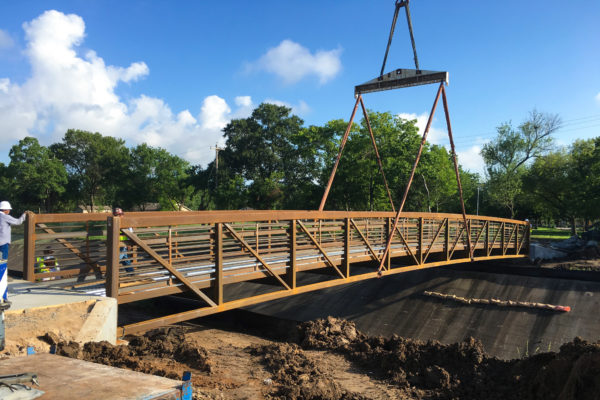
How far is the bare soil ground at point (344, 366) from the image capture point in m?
6.15

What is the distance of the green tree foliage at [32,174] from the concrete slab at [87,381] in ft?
205

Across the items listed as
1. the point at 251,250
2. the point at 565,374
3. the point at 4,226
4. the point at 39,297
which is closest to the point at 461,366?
the point at 565,374

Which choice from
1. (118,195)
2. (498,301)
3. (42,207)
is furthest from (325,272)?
(42,207)

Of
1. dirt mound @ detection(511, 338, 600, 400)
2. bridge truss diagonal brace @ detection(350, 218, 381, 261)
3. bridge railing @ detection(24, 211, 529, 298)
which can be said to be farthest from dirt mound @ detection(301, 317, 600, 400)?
bridge truss diagonal brace @ detection(350, 218, 381, 261)

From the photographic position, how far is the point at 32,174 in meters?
56.1

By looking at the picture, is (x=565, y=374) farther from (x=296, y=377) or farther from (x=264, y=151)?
(x=264, y=151)

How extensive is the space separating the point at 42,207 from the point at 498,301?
68.5m

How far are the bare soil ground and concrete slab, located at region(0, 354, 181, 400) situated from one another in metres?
1.01

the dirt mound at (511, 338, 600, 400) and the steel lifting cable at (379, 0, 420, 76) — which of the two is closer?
the dirt mound at (511, 338, 600, 400)

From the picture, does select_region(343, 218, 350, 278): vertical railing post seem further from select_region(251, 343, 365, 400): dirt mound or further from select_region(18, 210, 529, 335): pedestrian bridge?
select_region(251, 343, 365, 400): dirt mound

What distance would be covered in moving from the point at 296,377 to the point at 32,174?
59.5 metres

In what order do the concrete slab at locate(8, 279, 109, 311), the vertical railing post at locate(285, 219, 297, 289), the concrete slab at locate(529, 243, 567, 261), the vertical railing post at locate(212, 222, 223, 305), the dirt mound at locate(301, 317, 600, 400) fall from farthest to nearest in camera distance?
the concrete slab at locate(529, 243, 567, 261) < the vertical railing post at locate(285, 219, 297, 289) < the vertical railing post at locate(212, 222, 223, 305) < the dirt mound at locate(301, 317, 600, 400) < the concrete slab at locate(8, 279, 109, 311)

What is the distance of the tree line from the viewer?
33.1m

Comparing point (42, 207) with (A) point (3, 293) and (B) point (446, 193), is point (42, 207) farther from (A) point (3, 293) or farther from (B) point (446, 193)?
(A) point (3, 293)
